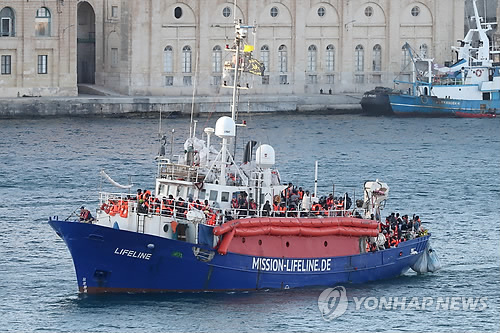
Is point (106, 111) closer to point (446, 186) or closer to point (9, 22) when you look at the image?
point (9, 22)

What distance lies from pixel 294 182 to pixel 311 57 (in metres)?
46.7

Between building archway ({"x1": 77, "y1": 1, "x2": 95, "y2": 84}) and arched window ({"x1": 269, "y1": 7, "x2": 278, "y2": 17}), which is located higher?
arched window ({"x1": 269, "y1": 7, "x2": 278, "y2": 17})

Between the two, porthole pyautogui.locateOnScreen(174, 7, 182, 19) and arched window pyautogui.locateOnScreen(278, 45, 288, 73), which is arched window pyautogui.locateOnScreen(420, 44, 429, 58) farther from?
porthole pyautogui.locateOnScreen(174, 7, 182, 19)

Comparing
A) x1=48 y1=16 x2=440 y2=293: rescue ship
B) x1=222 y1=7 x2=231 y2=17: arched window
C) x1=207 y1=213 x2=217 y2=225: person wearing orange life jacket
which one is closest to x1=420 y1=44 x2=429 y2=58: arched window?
x1=222 y1=7 x2=231 y2=17: arched window

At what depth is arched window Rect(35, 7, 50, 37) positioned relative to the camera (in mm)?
116625

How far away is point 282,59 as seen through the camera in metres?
125

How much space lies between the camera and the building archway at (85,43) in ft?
411

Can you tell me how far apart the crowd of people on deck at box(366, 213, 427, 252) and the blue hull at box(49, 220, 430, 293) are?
2.66 metres

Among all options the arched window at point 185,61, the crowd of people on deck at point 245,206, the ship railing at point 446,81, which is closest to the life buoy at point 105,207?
the crowd of people on deck at point 245,206

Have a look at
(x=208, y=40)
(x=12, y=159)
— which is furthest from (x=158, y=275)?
(x=208, y=40)

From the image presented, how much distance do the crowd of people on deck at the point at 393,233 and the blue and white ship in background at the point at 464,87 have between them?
208ft

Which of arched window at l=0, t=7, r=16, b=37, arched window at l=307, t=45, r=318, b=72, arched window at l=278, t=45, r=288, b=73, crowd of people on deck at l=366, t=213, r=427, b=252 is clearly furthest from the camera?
arched window at l=307, t=45, r=318, b=72
